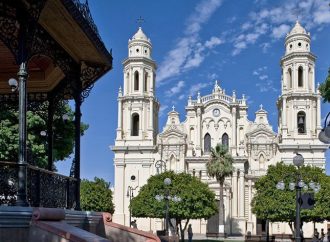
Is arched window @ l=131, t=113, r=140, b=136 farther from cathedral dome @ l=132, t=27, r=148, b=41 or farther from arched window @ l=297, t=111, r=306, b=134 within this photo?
arched window @ l=297, t=111, r=306, b=134

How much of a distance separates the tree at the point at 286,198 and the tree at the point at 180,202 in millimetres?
5270

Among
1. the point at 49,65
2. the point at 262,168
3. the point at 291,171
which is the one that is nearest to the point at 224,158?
the point at 291,171

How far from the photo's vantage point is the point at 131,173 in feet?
263

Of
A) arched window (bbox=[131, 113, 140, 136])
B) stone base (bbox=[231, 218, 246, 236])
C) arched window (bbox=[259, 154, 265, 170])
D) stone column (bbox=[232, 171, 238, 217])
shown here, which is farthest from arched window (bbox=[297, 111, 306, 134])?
arched window (bbox=[131, 113, 140, 136])

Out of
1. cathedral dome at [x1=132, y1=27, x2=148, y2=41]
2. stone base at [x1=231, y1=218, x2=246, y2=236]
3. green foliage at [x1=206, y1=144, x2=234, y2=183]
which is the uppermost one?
cathedral dome at [x1=132, y1=27, x2=148, y2=41]

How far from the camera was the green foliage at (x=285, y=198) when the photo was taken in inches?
2157

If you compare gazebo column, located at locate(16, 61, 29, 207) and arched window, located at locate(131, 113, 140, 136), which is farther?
arched window, located at locate(131, 113, 140, 136)

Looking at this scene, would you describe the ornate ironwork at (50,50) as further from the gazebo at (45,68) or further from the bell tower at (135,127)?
the bell tower at (135,127)

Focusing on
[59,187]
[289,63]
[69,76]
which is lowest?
[59,187]

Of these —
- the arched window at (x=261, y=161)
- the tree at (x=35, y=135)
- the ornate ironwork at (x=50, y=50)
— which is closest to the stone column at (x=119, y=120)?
the arched window at (x=261, y=161)

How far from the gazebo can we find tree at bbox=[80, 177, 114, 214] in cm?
5390

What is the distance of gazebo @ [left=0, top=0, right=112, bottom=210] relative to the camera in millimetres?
10320

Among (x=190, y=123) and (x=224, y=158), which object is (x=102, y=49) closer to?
(x=224, y=158)

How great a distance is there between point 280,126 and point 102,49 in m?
69.9
